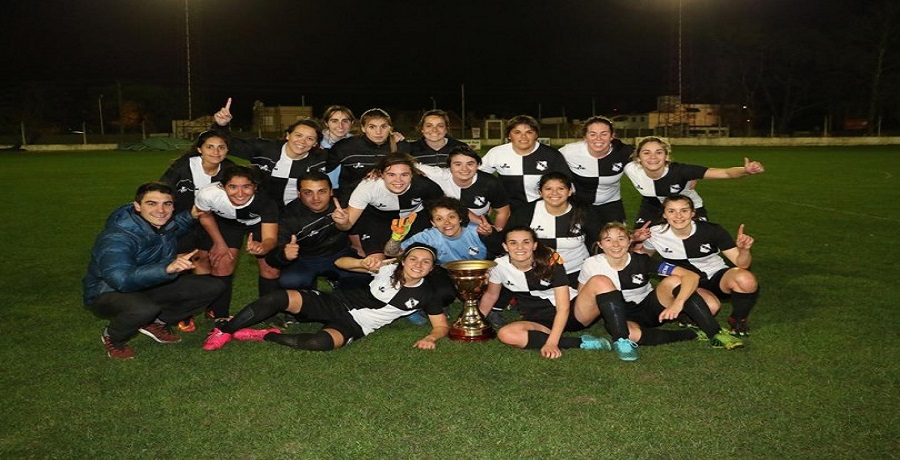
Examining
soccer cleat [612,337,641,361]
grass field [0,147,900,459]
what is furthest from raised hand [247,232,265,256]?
soccer cleat [612,337,641,361]

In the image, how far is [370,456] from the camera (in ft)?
10.1

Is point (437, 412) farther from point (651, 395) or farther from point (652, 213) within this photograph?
point (652, 213)

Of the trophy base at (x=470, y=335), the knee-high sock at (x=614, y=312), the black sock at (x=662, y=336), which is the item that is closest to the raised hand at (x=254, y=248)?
the trophy base at (x=470, y=335)

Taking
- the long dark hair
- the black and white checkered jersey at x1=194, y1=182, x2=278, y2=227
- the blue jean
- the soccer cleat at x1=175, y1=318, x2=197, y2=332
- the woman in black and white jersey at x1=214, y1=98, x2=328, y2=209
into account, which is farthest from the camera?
the woman in black and white jersey at x1=214, y1=98, x2=328, y2=209

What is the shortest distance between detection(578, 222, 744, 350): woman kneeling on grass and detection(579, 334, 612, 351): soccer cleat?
169mm

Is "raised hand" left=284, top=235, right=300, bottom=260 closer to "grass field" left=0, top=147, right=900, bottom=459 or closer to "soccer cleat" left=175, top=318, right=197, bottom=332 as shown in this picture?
"grass field" left=0, top=147, right=900, bottom=459

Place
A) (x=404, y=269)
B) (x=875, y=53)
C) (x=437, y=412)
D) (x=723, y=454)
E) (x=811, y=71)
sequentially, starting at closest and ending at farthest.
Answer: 1. (x=723, y=454)
2. (x=437, y=412)
3. (x=404, y=269)
4. (x=875, y=53)
5. (x=811, y=71)

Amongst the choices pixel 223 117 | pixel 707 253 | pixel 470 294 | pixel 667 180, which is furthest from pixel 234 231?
pixel 707 253

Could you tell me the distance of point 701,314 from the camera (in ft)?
14.9

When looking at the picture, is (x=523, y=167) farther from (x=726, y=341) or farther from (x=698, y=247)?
(x=726, y=341)

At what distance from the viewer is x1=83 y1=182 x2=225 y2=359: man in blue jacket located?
171 inches

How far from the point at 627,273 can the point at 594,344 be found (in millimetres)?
536

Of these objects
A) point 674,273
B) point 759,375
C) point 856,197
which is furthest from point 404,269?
point 856,197

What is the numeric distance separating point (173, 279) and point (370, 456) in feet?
6.74
